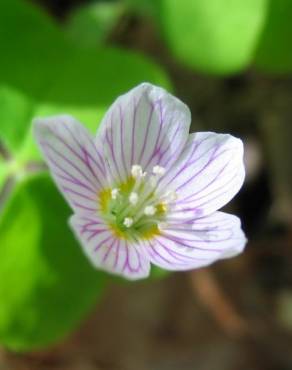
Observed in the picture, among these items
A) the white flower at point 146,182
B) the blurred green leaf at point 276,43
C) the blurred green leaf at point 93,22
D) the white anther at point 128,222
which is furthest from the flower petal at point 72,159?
the blurred green leaf at point 93,22

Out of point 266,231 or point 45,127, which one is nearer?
point 45,127

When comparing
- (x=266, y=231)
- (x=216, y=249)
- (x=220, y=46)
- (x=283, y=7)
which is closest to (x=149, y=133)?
(x=216, y=249)

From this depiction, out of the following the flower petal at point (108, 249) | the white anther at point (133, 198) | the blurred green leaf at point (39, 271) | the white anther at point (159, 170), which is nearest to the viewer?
the flower petal at point (108, 249)

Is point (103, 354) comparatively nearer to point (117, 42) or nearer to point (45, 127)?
point (117, 42)

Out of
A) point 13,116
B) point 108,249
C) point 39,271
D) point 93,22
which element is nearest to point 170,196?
point 108,249

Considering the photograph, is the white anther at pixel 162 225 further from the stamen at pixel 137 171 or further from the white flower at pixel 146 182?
the stamen at pixel 137 171

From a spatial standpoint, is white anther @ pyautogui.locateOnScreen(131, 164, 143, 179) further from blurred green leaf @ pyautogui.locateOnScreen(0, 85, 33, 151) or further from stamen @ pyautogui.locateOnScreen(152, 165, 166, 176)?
blurred green leaf @ pyautogui.locateOnScreen(0, 85, 33, 151)
